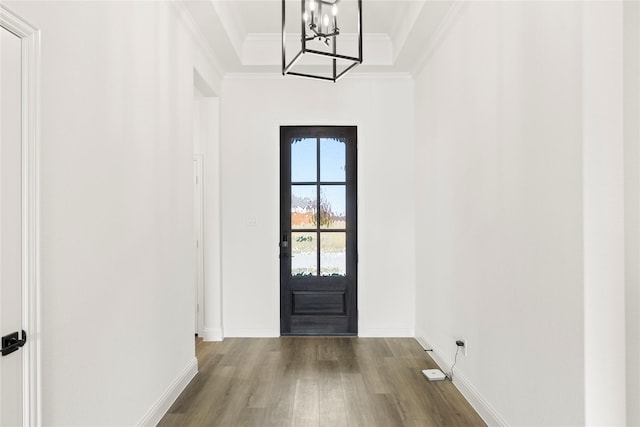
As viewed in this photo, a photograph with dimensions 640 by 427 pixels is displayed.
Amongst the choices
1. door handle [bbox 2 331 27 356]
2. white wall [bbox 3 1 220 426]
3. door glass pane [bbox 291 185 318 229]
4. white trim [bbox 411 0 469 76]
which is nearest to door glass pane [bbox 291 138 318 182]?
door glass pane [bbox 291 185 318 229]

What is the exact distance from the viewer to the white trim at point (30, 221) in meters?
1.39

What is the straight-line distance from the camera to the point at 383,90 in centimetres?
432

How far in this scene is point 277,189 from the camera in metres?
4.27

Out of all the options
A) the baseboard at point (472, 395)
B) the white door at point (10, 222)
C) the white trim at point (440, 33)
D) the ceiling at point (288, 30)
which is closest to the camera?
the white door at point (10, 222)

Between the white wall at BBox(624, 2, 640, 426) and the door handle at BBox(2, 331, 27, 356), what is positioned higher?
the white wall at BBox(624, 2, 640, 426)

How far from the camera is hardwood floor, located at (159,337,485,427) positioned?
255 cm

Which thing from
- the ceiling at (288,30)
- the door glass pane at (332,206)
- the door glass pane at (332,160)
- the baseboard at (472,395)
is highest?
the ceiling at (288,30)

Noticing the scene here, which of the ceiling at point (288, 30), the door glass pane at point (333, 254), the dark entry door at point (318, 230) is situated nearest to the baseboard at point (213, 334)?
the dark entry door at point (318, 230)

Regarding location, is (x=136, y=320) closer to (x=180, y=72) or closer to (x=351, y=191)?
(x=180, y=72)

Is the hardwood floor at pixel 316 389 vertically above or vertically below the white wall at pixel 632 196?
below

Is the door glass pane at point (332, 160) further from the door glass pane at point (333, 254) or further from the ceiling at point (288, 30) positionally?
the ceiling at point (288, 30)

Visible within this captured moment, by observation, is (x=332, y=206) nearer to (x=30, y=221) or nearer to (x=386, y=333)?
(x=386, y=333)

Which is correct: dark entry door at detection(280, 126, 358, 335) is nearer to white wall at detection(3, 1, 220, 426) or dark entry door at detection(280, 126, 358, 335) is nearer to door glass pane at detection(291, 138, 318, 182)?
door glass pane at detection(291, 138, 318, 182)

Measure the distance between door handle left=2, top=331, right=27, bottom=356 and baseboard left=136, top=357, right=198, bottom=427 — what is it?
1.11m
